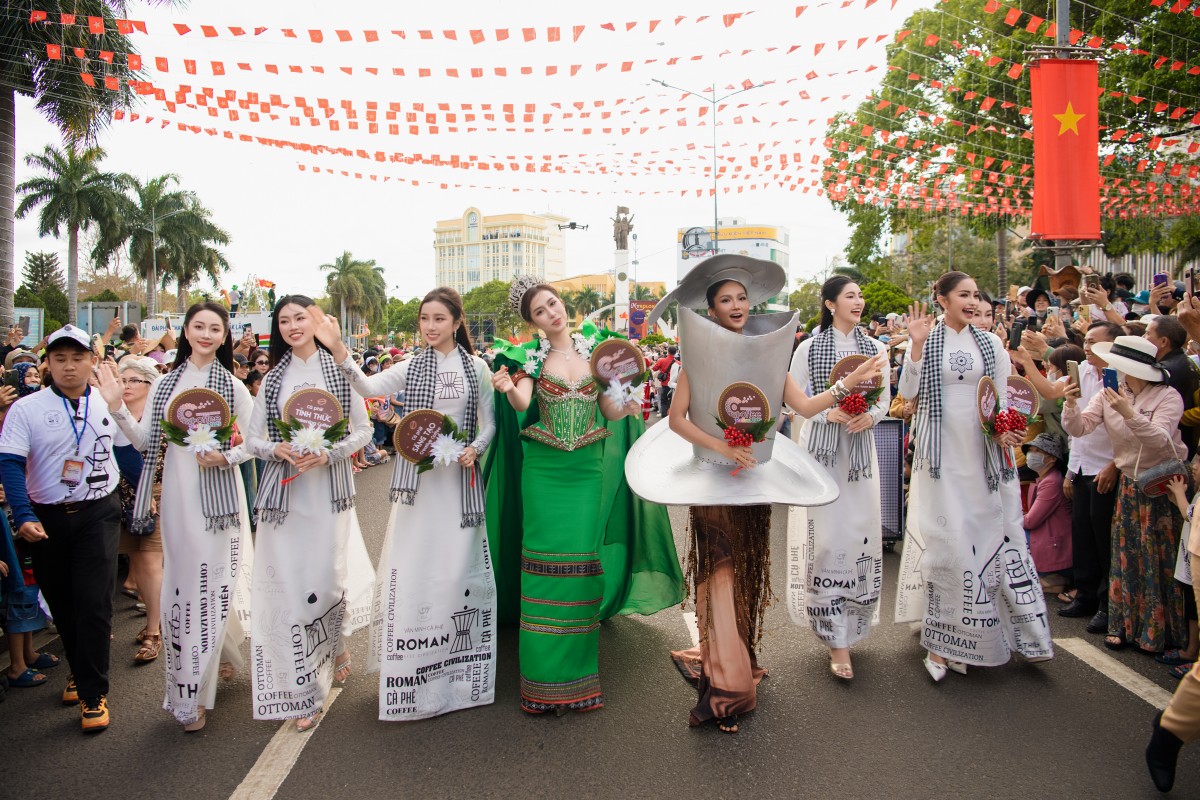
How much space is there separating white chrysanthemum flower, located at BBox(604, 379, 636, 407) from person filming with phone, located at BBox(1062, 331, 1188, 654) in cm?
247

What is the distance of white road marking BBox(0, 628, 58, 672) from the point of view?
15.5ft

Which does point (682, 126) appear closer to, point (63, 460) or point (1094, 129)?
point (1094, 129)

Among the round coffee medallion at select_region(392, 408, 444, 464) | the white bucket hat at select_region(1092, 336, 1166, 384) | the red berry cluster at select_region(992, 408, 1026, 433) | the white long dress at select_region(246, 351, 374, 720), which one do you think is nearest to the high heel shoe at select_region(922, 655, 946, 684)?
the red berry cluster at select_region(992, 408, 1026, 433)

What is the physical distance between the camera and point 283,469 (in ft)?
12.7

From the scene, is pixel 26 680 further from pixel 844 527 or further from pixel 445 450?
pixel 844 527

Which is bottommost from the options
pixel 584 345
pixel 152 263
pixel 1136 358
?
pixel 1136 358

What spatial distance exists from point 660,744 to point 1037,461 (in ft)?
12.6

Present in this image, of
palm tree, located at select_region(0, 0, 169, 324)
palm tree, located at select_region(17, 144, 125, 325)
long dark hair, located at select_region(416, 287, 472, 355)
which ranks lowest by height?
long dark hair, located at select_region(416, 287, 472, 355)

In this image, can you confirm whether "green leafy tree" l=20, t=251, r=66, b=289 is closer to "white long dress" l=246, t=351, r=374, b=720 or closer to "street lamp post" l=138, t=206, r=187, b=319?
"street lamp post" l=138, t=206, r=187, b=319

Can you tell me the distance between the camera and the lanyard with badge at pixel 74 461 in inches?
153

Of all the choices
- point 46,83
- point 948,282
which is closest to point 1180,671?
point 948,282

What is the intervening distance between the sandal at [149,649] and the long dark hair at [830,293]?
14.4 feet

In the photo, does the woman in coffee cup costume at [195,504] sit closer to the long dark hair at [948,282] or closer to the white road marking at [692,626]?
the white road marking at [692,626]

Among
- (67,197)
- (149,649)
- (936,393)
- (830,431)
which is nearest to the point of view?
(936,393)
